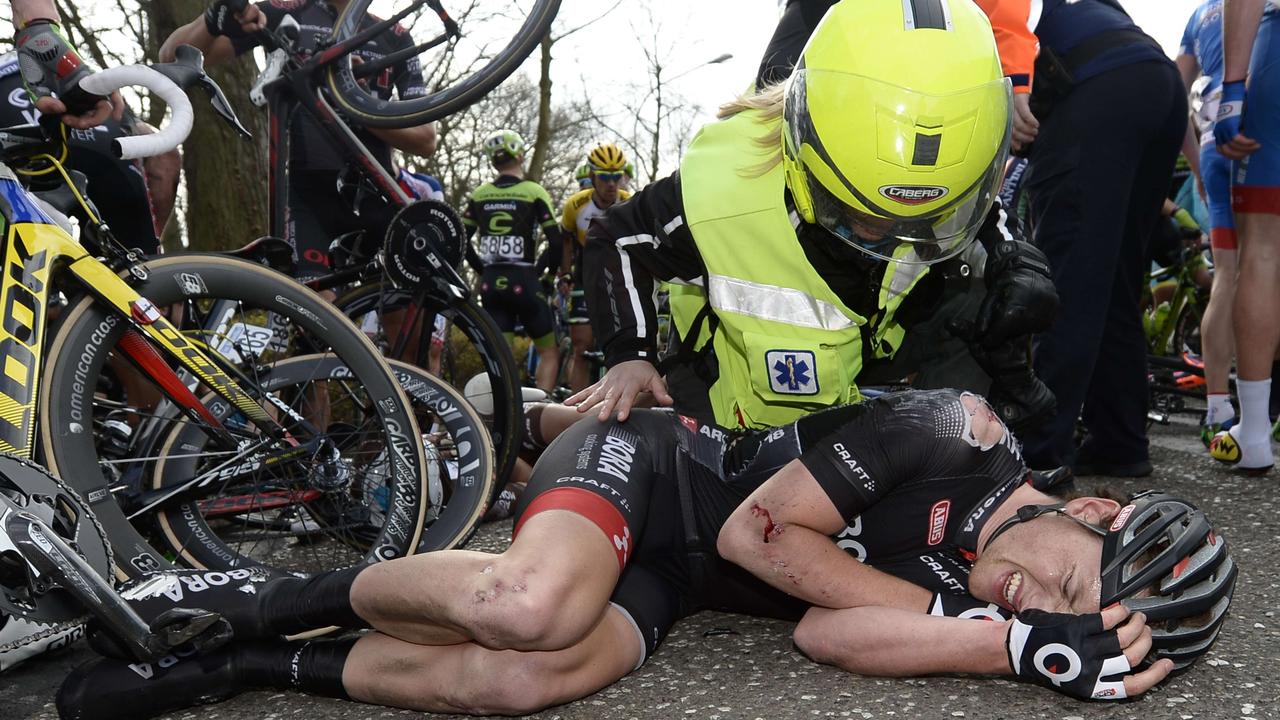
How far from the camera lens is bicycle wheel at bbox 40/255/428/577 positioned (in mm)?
2295

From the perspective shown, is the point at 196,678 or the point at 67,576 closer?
the point at 67,576

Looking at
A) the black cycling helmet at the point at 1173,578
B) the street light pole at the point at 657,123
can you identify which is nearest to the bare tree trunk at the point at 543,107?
the street light pole at the point at 657,123

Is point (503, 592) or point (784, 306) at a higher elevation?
point (784, 306)

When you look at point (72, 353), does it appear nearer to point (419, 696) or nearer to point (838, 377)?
point (419, 696)

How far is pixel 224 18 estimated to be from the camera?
3.45 m

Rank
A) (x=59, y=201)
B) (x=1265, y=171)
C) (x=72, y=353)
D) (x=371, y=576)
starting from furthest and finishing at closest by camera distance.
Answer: (x=1265, y=171), (x=59, y=201), (x=72, y=353), (x=371, y=576)

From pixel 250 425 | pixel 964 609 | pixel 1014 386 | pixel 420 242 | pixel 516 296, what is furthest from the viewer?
pixel 516 296

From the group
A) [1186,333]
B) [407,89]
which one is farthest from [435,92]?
[1186,333]

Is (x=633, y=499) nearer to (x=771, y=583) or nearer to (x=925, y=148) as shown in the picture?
(x=771, y=583)

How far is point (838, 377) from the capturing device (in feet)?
7.81

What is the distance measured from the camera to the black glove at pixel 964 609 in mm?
2162

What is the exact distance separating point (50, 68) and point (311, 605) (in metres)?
1.40

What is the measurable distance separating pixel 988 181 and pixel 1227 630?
1236 millimetres

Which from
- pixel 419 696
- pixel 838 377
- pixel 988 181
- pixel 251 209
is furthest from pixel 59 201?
pixel 251 209
